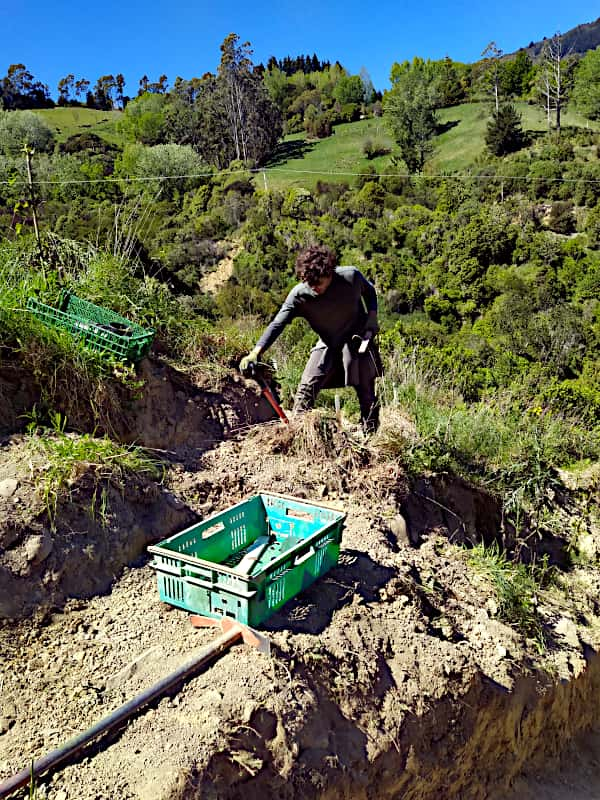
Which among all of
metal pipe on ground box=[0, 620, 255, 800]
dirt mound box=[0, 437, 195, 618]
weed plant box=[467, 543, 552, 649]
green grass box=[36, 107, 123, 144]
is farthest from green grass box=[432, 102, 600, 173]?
metal pipe on ground box=[0, 620, 255, 800]

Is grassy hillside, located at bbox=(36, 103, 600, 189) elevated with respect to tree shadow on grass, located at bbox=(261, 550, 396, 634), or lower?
elevated

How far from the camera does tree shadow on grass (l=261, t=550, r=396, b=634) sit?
3.24 m

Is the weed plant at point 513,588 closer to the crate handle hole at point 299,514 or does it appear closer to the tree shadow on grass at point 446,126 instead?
the crate handle hole at point 299,514

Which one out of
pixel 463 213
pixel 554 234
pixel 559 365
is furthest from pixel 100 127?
pixel 559 365

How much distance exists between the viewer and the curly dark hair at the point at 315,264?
4.44 meters

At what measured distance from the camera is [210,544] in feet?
11.9

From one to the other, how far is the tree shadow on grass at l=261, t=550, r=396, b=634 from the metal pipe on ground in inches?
10.5

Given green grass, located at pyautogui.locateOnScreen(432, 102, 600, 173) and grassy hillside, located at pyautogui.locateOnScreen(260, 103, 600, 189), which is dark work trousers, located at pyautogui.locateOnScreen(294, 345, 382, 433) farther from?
green grass, located at pyautogui.locateOnScreen(432, 102, 600, 173)

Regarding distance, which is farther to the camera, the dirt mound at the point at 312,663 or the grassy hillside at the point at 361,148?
the grassy hillside at the point at 361,148

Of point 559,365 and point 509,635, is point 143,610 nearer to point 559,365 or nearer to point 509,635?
point 509,635

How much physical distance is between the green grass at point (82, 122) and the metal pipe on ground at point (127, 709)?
53328 millimetres

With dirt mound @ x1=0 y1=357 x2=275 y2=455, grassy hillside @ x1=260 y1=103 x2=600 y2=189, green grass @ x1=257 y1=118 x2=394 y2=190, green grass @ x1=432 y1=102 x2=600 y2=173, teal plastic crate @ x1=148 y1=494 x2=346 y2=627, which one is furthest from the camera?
green grass @ x1=432 y1=102 x2=600 y2=173

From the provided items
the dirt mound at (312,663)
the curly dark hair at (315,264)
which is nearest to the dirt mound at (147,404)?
the dirt mound at (312,663)

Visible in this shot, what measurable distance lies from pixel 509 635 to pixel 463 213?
31364 millimetres
